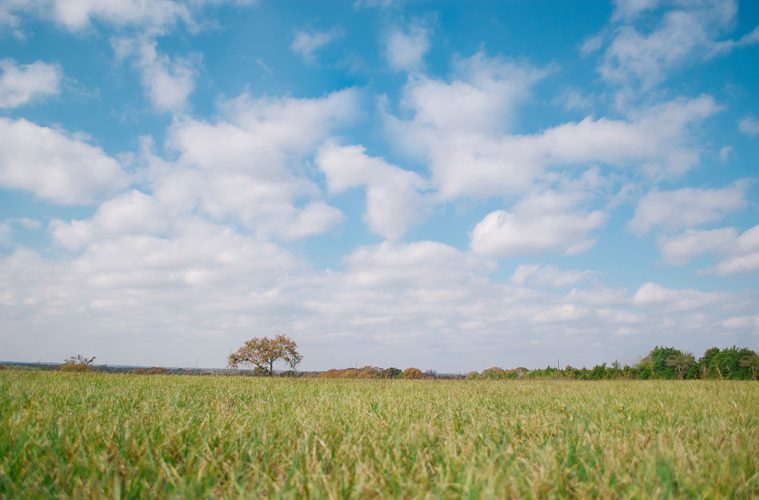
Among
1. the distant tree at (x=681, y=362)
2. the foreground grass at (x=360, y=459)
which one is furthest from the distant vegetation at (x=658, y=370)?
the foreground grass at (x=360, y=459)

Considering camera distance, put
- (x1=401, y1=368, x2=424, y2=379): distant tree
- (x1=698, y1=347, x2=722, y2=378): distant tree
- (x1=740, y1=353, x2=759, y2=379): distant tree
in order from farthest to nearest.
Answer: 1. (x1=401, y1=368, x2=424, y2=379): distant tree
2. (x1=698, y1=347, x2=722, y2=378): distant tree
3. (x1=740, y1=353, x2=759, y2=379): distant tree

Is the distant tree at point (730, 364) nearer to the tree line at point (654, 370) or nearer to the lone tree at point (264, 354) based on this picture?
the tree line at point (654, 370)

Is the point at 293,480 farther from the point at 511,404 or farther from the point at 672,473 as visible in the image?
the point at 511,404

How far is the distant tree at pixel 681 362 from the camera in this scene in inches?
1152

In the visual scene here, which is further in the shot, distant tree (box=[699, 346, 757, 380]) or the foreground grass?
distant tree (box=[699, 346, 757, 380])

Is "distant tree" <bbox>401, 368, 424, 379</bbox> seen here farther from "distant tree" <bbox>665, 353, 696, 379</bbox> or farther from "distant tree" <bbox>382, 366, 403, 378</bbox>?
"distant tree" <bbox>665, 353, 696, 379</bbox>

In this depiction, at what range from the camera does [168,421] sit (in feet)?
9.94

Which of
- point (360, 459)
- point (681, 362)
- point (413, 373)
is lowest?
point (413, 373)

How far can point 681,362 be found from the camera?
30.3m

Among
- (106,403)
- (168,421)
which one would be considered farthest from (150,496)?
(106,403)

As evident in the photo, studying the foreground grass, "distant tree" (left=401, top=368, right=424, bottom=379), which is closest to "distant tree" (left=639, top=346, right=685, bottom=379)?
"distant tree" (left=401, top=368, right=424, bottom=379)

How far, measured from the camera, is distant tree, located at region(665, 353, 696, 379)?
29250 millimetres

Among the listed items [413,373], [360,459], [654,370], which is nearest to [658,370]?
[654,370]

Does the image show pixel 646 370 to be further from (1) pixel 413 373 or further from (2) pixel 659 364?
(1) pixel 413 373
